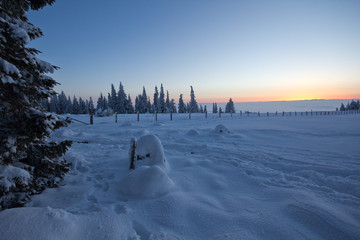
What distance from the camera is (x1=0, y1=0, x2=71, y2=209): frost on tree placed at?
271cm

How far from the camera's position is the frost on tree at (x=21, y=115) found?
2.71 metres

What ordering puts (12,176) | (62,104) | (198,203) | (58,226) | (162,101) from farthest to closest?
(62,104), (162,101), (198,203), (12,176), (58,226)

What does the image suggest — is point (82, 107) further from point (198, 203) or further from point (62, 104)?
point (198, 203)

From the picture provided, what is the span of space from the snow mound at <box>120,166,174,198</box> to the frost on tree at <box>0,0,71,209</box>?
167 centimetres

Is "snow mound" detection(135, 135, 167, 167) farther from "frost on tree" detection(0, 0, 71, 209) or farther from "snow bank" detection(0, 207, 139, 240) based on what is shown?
"snow bank" detection(0, 207, 139, 240)

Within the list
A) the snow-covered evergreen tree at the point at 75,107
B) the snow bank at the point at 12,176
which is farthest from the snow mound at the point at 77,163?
the snow-covered evergreen tree at the point at 75,107

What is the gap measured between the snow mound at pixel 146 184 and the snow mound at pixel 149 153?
3.52 feet

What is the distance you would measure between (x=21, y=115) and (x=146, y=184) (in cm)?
277

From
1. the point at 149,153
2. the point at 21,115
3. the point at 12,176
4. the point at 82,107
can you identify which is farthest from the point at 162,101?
the point at 12,176

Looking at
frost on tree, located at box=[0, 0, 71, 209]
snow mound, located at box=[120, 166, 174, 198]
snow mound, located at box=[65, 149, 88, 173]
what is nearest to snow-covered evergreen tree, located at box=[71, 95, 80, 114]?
snow mound, located at box=[65, 149, 88, 173]

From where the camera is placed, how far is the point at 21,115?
294cm

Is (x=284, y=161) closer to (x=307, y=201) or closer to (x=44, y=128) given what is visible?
(x=307, y=201)

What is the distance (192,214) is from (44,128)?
3113 millimetres

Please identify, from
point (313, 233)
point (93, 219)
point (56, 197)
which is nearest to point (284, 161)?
point (313, 233)
